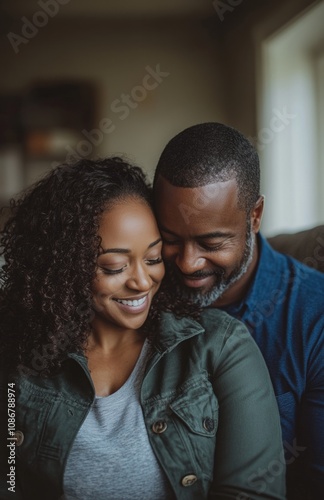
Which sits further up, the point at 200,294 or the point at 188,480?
the point at 200,294

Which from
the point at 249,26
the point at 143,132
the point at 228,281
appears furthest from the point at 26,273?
the point at 143,132

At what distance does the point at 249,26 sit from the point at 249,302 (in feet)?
9.30

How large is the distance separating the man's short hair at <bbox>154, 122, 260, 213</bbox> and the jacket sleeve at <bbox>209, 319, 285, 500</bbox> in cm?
33

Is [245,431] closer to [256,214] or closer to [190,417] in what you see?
[190,417]

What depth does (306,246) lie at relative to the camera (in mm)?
1593

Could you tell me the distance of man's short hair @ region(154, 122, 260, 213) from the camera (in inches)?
50.6
